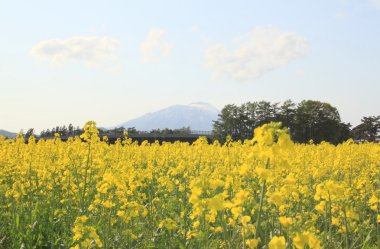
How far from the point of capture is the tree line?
167 ft

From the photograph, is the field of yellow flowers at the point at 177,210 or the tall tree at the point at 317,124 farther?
the tall tree at the point at 317,124

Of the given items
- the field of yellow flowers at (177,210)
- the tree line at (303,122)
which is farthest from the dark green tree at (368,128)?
the field of yellow flowers at (177,210)

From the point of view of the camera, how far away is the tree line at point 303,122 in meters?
50.8

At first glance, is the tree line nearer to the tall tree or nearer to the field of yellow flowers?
the tall tree

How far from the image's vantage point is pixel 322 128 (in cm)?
5131

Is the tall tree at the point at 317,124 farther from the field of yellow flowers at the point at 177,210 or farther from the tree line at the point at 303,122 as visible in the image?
the field of yellow flowers at the point at 177,210

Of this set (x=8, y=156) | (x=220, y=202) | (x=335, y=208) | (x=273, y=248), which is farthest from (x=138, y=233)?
(x=8, y=156)

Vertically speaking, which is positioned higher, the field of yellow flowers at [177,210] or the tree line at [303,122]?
the tree line at [303,122]

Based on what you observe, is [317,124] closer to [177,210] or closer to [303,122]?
[303,122]

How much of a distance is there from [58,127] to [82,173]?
59248 mm

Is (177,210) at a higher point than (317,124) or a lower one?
lower

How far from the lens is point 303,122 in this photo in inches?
2040

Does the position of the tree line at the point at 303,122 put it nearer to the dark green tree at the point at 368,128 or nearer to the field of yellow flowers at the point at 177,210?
the dark green tree at the point at 368,128

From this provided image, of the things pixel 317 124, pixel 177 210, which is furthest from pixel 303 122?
pixel 177 210
